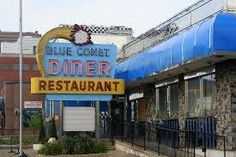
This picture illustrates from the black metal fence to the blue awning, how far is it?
258 cm

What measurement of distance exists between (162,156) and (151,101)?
9427 mm

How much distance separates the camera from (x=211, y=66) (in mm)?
20594

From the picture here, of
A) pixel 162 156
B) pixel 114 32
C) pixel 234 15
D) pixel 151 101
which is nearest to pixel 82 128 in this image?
pixel 151 101

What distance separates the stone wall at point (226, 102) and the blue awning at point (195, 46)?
1.36 meters

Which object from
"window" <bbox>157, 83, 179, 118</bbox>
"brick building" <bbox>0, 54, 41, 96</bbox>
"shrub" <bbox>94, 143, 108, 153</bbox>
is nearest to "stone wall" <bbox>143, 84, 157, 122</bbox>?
"window" <bbox>157, 83, 179, 118</bbox>

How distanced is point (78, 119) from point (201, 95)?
284 inches

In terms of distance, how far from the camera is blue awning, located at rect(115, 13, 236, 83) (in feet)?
57.3

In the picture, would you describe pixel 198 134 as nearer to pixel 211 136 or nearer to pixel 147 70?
pixel 211 136

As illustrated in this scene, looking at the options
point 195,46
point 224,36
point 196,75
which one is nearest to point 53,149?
point 196,75

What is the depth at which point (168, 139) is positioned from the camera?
23078 millimetres

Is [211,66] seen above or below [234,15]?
below

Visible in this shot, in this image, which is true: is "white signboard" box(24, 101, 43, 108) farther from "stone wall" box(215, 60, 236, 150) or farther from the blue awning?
"stone wall" box(215, 60, 236, 150)

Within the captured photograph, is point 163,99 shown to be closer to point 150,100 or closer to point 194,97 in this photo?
point 150,100

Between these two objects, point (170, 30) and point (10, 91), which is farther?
point (10, 91)
